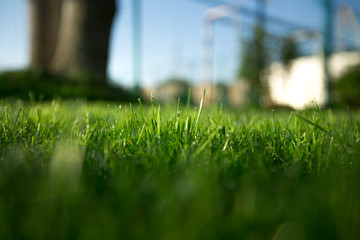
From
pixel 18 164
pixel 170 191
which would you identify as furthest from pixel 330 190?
pixel 18 164

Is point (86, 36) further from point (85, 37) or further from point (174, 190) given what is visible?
point (174, 190)

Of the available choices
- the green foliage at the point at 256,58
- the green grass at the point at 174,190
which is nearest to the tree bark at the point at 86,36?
the green foliage at the point at 256,58

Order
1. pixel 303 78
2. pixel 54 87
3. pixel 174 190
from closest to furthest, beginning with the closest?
pixel 174 190, pixel 54 87, pixel 303 78

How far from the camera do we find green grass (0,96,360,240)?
0.55m

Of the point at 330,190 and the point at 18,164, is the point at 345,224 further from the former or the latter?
the point at 18,164

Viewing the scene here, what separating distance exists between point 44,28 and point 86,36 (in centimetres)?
325

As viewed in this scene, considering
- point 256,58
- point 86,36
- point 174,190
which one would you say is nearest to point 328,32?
point 256,58

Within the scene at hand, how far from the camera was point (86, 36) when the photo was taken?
7266mm

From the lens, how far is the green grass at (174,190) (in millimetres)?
550

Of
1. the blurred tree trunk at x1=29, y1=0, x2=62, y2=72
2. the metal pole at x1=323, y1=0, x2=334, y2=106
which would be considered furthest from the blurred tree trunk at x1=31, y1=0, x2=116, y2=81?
the metal pole at x1=323, y1=0, x2=334, y2=106

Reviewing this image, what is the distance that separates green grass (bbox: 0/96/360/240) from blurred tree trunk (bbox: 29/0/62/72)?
30.1ft

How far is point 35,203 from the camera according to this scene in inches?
25.8

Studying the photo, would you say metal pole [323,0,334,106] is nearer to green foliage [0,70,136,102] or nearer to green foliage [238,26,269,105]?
green foliage [238,26,269,105]

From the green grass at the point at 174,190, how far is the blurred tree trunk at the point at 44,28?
9172mm
